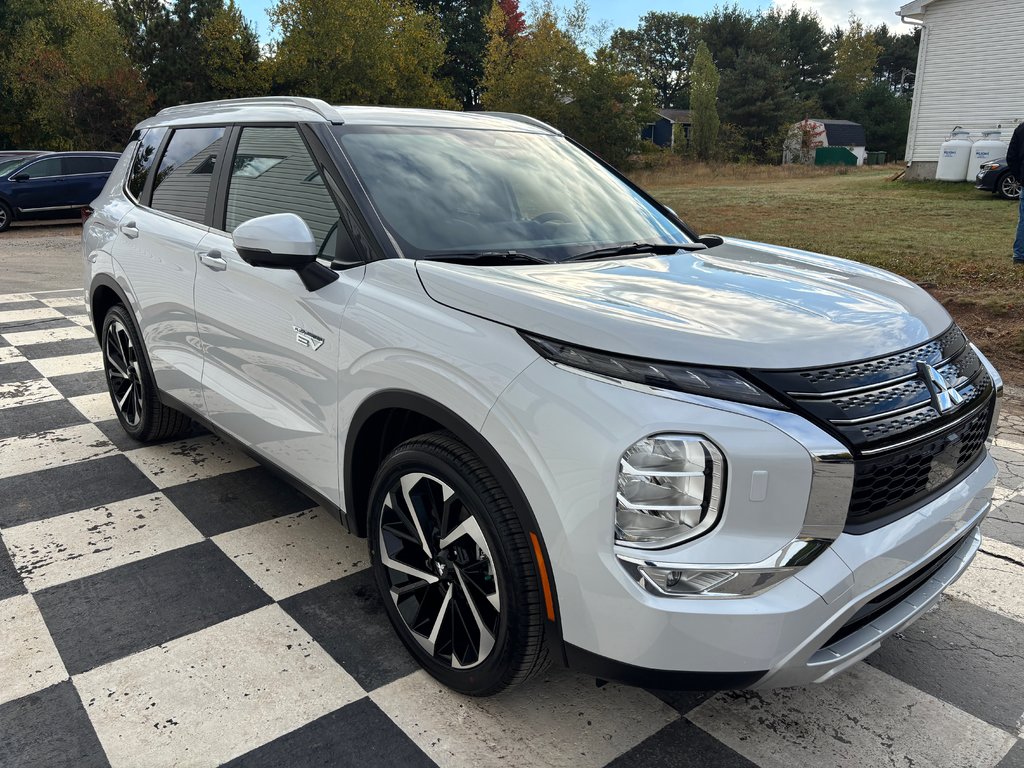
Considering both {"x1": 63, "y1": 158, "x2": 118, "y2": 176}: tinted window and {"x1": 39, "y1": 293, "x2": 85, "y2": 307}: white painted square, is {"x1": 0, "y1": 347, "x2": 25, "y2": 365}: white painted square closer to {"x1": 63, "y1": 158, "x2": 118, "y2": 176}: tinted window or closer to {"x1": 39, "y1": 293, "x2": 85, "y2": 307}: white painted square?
{"x1": 39, "y1": 293, "x2": 85, "y2": 307}: white painted square

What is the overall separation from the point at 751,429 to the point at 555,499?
459mm

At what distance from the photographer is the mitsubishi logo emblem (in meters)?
2.03

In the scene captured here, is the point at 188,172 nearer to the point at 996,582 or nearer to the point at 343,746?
the point at 343,746

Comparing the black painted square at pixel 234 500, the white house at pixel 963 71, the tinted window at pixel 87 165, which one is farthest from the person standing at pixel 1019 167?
the tinted window at pixel 87 165

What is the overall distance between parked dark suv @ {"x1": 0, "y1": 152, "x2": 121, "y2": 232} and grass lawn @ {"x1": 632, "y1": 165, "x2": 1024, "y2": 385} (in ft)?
39.9

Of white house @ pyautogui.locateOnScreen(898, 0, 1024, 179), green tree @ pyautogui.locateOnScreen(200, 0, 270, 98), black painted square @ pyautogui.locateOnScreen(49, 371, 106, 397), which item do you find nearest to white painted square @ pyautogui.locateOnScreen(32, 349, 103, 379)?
black painted square @ pyautogui.locateOnScreen(49, 371, 106, 397)

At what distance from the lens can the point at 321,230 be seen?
2.67 metres

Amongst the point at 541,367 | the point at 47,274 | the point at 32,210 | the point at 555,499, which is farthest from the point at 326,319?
the point at 32,210

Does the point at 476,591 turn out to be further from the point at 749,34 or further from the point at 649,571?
the point at 749,34

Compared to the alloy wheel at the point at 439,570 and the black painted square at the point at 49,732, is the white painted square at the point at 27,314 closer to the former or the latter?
the black painted square at the point at 49,732

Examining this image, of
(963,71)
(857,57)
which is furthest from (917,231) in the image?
(857,57)

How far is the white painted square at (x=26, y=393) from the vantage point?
4.95 metres

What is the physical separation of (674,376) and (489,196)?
4.26 feet

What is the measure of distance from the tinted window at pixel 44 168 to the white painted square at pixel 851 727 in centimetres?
1768
